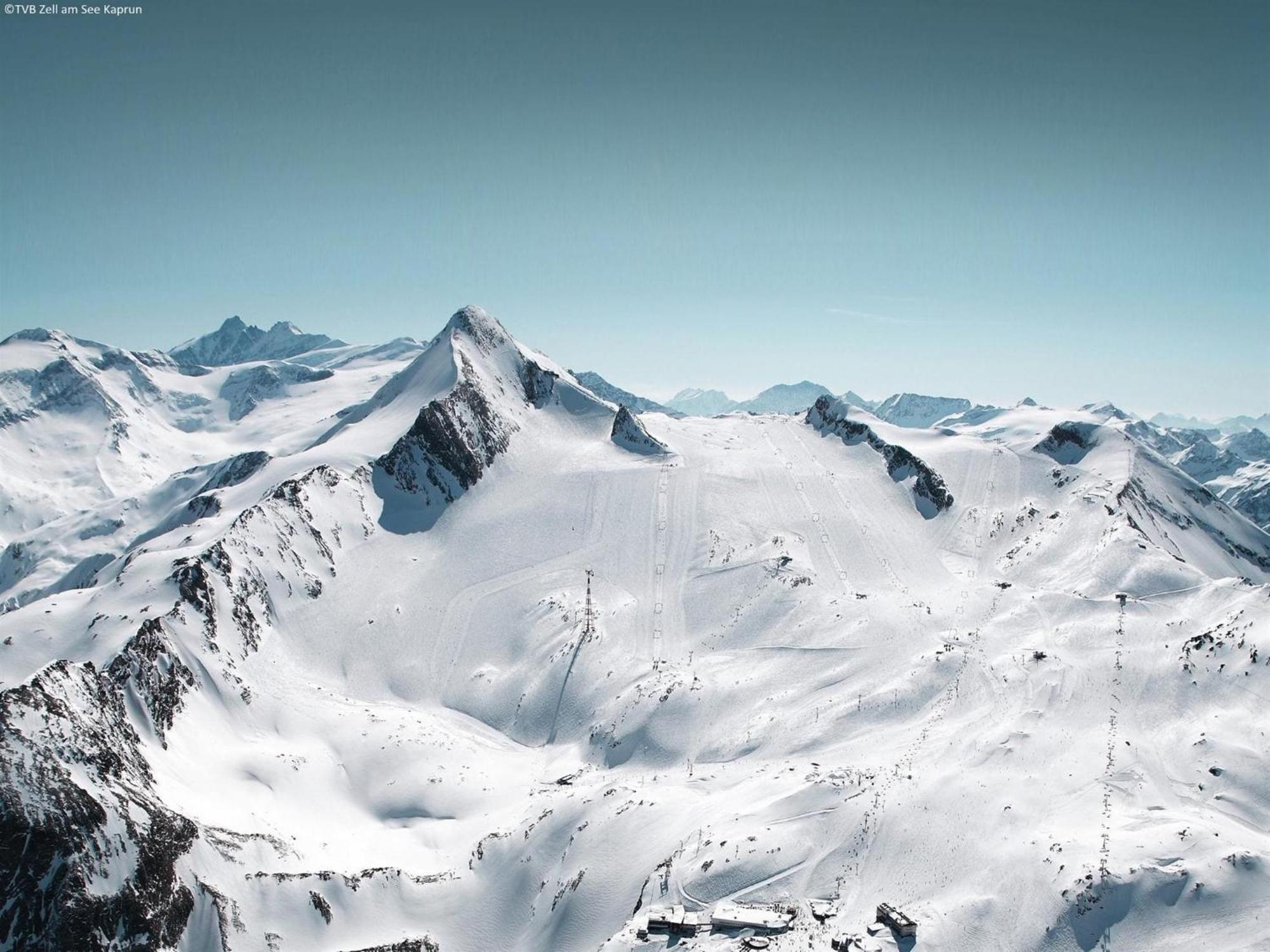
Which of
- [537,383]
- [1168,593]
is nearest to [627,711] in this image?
[1168,593]

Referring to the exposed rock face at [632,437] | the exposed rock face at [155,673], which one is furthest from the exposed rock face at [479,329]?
the exposed rock face at [155,673]

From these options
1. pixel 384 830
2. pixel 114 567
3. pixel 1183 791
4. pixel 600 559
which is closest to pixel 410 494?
pixel 600 559

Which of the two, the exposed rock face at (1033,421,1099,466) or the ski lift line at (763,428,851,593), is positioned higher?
the exposed rock face at (1033,421,1099,466)

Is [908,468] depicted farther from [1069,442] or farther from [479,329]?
[479,329]

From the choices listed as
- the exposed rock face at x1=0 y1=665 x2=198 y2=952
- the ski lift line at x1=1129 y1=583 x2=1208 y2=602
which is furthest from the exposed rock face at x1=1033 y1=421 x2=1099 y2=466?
the exposed rock face at x1=0 y1=665 x2=198 y2=952

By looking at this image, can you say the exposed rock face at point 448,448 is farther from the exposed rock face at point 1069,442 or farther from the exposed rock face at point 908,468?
the exposed rock face at point 1069,442

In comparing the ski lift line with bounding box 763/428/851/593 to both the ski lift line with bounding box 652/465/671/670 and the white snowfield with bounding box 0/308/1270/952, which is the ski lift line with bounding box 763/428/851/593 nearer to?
the white snowfield with bounding box 0/308/1270/952
